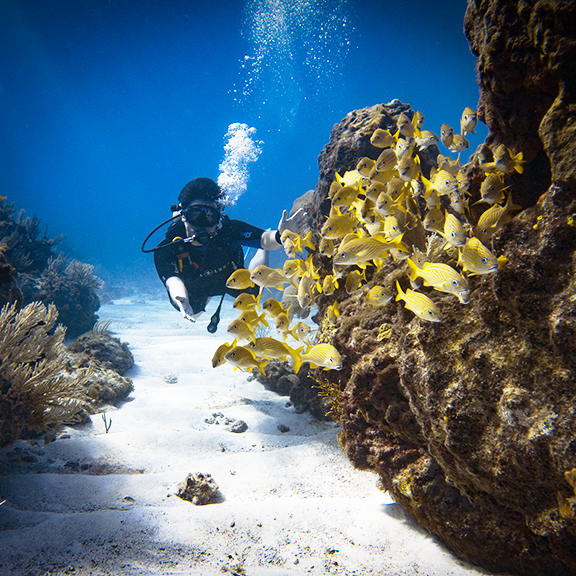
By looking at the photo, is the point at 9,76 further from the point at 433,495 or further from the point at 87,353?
the point at 433,495

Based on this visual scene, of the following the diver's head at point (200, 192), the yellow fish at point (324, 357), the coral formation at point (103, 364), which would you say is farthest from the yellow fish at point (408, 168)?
the coral formation at point (103, 364)

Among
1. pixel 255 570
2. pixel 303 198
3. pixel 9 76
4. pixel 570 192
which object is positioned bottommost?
pixel 255 570

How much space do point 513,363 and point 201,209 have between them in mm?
5834

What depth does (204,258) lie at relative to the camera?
242 inches

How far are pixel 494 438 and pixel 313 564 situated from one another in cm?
161

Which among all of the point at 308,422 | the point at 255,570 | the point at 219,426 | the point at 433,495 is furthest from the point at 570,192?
the point at 219,426

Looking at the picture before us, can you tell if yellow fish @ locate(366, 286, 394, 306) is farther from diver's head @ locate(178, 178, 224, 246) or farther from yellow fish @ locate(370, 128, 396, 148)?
diver's head @ locate(178, 178, 224, 246)

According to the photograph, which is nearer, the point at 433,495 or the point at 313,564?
the point at 313,564

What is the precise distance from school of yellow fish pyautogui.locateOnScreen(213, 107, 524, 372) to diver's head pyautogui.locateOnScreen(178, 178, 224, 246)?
283 centimetres

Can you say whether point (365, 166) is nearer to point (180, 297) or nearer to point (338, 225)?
point (338, 225)

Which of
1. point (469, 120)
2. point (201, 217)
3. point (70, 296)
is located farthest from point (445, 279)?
point (70, 296)

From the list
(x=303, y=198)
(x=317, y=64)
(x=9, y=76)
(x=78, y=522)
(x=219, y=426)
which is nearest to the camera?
(x=78, y=522)

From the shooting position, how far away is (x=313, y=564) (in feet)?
6.57

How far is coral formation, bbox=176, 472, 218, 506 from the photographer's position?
105 inches
